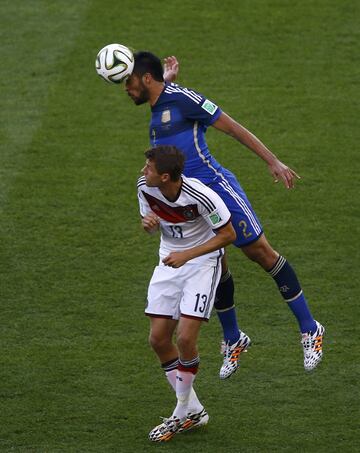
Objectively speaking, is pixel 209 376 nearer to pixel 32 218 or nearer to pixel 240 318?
pixel 240 318

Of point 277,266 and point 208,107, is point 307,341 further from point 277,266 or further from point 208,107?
point 208,107

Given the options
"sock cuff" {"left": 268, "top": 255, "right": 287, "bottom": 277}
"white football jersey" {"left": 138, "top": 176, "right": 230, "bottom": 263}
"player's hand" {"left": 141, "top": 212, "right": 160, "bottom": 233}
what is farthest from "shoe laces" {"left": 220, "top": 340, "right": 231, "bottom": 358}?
"player's hand" {"left": 141, "top": 212, "right": 160, "bottom": 233}

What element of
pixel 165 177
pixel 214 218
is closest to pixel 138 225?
pixel 214 218

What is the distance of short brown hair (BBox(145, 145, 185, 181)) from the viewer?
8.24 m

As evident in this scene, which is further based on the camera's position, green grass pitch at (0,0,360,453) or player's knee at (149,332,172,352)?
green grass pitch at (0,0,360,453)

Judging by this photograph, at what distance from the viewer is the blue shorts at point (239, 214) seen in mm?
9219

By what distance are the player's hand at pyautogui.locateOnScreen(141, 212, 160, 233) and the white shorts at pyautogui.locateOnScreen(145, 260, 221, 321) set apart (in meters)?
0.47

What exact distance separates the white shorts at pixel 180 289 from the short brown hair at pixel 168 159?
76cm

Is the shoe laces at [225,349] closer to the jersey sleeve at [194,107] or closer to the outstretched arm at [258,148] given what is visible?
the outstretched arm at [258,148]

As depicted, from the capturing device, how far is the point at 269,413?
9188 mm

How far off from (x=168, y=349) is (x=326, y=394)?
1436 millimetres

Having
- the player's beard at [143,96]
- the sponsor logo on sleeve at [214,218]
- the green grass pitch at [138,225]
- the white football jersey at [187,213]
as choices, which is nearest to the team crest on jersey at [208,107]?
the player's beard at [143,96]

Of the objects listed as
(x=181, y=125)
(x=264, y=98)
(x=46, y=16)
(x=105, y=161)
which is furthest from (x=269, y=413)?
(x=46, y=16)

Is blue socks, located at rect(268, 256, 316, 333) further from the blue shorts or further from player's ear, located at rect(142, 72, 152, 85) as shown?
player's ear, located at rect(142, 72, 152, 85)
